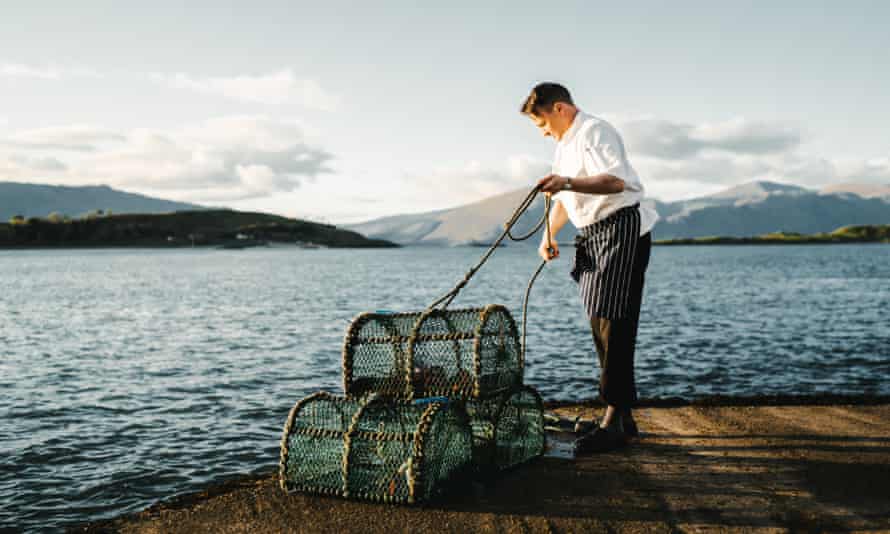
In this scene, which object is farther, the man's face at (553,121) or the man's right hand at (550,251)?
the man's right hand at (550,251)

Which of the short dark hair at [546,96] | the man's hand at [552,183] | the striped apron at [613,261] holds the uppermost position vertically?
the short dark hair at [546,96]

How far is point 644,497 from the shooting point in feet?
18.2

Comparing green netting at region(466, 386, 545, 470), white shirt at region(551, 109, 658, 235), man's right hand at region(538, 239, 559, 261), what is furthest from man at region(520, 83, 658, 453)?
green netting at region(466, 386, 545, 470)

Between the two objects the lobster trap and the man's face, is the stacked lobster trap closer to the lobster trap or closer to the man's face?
the lobster trap

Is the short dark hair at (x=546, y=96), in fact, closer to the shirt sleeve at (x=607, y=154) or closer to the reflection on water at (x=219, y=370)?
the shirt sleeve at (x=607, y=154)

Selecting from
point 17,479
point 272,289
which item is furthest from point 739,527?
point 272,289

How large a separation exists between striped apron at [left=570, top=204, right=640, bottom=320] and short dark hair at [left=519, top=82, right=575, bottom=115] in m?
1.14

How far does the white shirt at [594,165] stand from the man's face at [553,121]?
72mm

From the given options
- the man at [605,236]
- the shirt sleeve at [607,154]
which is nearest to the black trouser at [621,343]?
the man at [605,236]

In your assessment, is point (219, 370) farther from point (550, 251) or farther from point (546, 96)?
point (546, 96)

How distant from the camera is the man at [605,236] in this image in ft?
21.4

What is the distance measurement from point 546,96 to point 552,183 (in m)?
1.05

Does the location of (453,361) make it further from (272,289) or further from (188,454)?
(272,289)

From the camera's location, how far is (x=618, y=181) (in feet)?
20.7
